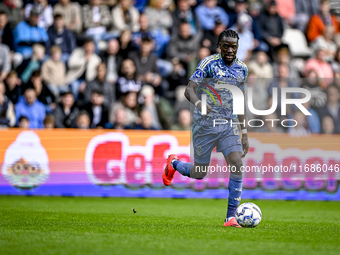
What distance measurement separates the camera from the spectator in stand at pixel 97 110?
551 inches

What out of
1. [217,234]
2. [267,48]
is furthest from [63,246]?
[267,48]

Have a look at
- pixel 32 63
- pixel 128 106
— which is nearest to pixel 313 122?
pixel 128 106

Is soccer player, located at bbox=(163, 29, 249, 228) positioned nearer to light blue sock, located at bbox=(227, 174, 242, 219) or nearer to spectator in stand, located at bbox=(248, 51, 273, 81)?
light blue sock, located at bbox=(227, 174, 242, 219)

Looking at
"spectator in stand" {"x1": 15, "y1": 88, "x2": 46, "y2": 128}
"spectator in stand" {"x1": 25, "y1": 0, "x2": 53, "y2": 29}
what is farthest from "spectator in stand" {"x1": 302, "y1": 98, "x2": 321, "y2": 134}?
"spectator in stand" {"x1": 25, "y1": 0, "x2": 53, "y2": 29}

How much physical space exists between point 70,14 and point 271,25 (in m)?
5.69

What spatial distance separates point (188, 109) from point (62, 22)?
13.5ft

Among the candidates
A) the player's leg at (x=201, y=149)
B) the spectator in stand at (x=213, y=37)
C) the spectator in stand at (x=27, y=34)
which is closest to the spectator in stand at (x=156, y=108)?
the spectator in stand at (x=213, y=37)

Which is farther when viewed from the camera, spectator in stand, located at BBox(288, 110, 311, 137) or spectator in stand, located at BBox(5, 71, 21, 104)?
spectator in stand, located at BBox(5, 71, 21, 104)

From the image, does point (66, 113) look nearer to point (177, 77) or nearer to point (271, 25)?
point (177, 77)

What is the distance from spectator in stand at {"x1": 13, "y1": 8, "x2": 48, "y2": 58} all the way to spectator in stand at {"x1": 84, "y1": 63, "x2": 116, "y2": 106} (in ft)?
6.18

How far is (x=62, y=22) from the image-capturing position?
1544 cm

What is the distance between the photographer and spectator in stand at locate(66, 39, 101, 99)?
1496cm

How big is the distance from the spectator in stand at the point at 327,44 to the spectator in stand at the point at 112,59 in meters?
6.04

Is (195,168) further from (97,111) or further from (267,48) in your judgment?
(267,48)
